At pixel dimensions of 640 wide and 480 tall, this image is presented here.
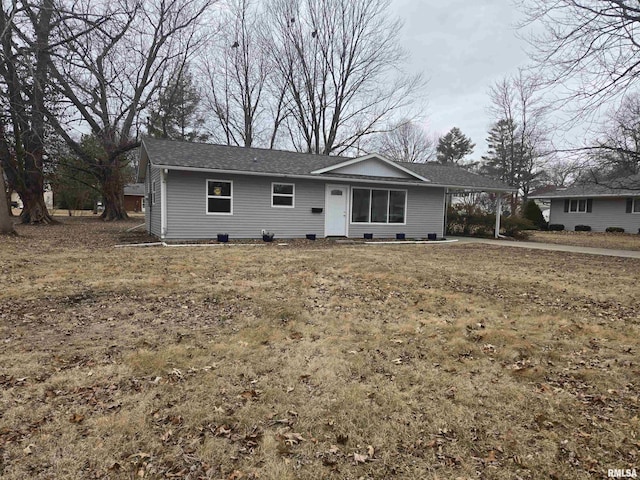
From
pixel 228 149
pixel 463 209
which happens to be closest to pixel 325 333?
pixel 228 149

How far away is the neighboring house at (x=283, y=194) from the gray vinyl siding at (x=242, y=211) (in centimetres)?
3

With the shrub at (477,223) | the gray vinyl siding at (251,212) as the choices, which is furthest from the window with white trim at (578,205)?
the gray vinyl siding at (251,212)

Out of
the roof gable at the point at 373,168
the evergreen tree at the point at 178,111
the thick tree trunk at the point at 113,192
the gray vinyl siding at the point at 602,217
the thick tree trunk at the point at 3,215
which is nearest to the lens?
the thick tree trunk at the point at 3,215

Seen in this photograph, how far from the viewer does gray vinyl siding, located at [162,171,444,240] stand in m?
12.9

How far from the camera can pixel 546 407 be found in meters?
2.84

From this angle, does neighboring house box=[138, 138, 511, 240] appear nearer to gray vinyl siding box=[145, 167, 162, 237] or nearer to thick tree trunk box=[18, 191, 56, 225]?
gray vinyl siding box=[145, 167, 162, 237]

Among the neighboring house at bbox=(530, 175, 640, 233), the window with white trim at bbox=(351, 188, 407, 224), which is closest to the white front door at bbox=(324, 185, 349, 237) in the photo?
the window with white trim at bbox=(351, 188, 407, 224)

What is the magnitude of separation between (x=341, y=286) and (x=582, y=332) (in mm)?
3466

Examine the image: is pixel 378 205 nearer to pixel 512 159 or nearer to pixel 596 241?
pixel 596 241

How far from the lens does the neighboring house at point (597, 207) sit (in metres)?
23.8

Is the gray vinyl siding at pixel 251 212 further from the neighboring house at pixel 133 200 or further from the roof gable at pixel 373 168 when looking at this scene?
the neighboring house at pixel 133 200

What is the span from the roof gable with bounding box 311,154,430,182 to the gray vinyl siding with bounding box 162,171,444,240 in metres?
0.53

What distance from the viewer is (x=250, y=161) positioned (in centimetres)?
1434

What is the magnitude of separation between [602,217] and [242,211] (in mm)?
24495
